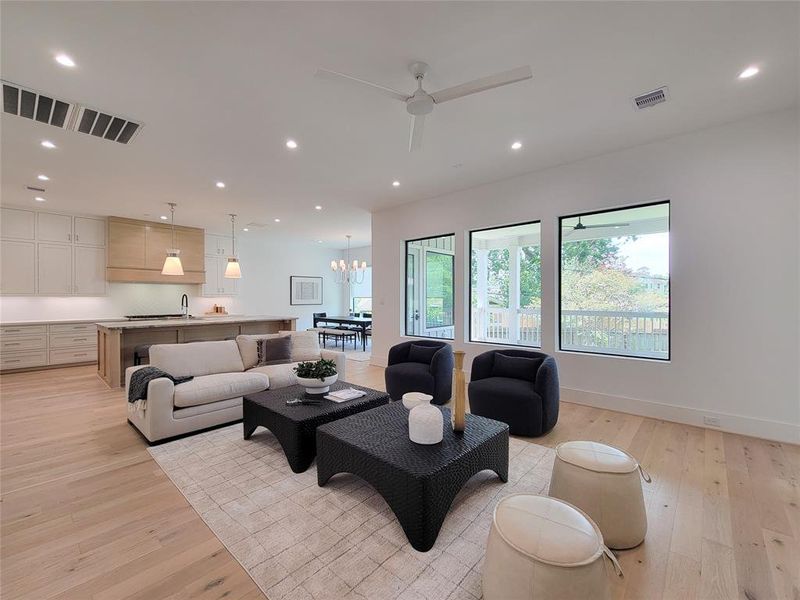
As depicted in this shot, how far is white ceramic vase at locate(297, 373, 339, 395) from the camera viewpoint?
3045mm

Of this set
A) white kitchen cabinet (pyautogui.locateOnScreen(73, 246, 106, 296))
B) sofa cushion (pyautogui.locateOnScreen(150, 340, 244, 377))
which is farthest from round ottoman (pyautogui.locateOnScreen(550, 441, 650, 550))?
white kitchen cabinet (pyautogui.locateOnScreen(73, 246, 106, 296))

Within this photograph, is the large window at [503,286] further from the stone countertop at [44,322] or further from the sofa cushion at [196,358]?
the stone countertop at [44,322]

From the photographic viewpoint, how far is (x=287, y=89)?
279 cm

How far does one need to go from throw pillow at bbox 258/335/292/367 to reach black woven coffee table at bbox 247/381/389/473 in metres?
1.18

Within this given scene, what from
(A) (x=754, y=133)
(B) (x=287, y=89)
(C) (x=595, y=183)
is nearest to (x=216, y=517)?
(B) (x=287, y=89)

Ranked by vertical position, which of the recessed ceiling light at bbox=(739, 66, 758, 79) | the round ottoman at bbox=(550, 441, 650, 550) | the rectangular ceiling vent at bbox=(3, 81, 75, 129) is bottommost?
the round ottoman at bbox=(550, 441, 650, 550)

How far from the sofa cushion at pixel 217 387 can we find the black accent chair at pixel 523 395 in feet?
7.42

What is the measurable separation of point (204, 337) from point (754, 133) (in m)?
7.43

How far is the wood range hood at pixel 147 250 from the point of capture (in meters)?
6.90

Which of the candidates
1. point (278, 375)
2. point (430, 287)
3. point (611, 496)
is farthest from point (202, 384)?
point (430, 287)

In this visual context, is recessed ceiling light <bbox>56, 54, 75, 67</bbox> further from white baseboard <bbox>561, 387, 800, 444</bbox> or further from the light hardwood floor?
white baseboard <bbox>561, 387, 800, 444</bbox>

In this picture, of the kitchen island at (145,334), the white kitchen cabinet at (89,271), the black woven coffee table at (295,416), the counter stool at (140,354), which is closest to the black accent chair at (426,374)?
the black woven coffee table at (295,416)

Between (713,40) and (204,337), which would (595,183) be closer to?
(713,40)

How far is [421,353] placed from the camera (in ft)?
14.7
